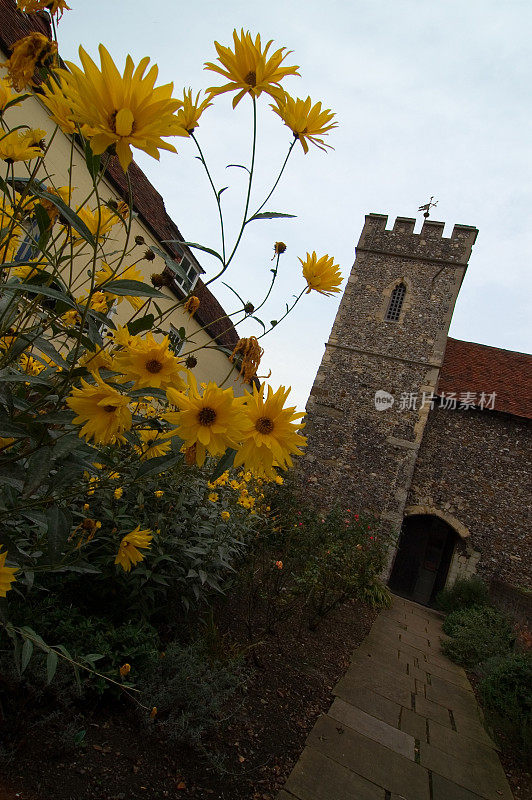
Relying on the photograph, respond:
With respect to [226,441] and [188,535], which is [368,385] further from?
[226,441]

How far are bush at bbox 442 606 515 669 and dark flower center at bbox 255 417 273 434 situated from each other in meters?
6.14

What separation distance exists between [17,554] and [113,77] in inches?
41.6

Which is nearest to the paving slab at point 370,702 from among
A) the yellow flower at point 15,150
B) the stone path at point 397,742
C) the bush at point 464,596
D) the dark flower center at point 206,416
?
the stone path at point 397,742

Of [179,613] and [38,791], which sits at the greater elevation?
[179,613]

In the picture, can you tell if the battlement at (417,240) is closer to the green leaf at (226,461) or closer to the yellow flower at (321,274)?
the yellow flower at (321,274)

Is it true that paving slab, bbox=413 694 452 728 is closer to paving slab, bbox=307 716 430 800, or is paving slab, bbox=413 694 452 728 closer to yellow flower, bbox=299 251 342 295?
paving slab, bbox=307 716 430 800

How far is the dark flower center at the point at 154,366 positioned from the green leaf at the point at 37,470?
0.25 metres

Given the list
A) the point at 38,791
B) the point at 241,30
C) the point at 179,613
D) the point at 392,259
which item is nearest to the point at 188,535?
the point at 179,613

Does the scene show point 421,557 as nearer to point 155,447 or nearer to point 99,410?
point 155,447

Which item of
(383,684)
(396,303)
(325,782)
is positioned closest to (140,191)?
(396,303)

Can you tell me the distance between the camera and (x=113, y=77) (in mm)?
682

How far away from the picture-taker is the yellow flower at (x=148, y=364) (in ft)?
3.03

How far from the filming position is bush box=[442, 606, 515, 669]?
579 centimetres

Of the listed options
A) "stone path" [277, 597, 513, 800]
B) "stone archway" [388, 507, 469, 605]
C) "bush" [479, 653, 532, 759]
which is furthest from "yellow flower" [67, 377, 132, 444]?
"stone archway" [388, 507, 469, 605]
